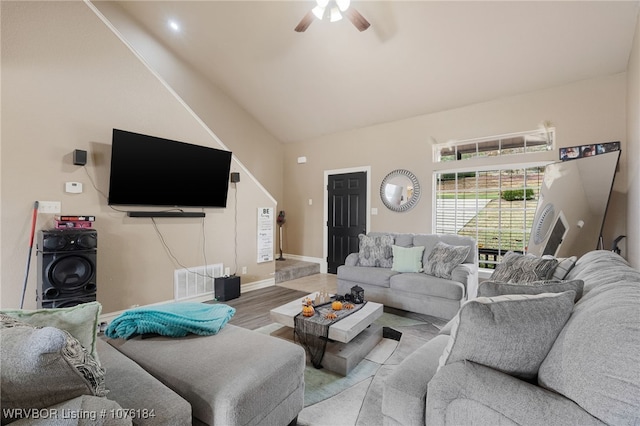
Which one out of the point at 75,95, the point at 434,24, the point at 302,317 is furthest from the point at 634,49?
the point at 75,95

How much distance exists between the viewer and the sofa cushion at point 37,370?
0.73m

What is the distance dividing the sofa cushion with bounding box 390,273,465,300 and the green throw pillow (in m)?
0.16

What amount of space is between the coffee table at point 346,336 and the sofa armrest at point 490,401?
108 cm

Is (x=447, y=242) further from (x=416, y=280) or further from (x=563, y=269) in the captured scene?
(x=563, y=269)

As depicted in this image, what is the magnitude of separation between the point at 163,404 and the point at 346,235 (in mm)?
4877

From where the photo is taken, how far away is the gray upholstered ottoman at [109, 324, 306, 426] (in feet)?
3.95

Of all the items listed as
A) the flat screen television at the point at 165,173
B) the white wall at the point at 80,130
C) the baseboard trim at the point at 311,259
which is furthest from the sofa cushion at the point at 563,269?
the baseboard trim at the point at 311,259

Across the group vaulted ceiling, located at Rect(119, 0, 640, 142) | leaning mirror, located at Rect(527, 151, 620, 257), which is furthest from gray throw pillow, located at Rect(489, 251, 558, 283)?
vaulted ceiling, located at Rect(119, 0, 640, 142)

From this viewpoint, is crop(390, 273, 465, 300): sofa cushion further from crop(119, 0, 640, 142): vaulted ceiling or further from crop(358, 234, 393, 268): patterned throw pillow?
crop(119, 0, 640, 142): vaulted ceiling

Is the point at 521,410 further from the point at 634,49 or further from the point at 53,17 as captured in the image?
the point at 53,17

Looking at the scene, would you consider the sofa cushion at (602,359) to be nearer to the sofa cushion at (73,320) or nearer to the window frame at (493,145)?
the sofa cushion at (73,320)

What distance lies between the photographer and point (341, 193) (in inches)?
232

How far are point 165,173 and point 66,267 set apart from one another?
140cm

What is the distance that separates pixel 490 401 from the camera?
992 mm
